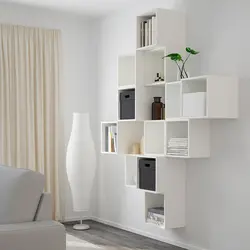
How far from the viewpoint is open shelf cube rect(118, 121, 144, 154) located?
17.3 ft

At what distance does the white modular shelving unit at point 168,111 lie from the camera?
4.24m

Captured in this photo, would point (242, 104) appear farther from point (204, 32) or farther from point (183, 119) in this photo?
point (204, 32)

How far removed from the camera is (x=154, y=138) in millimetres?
5047

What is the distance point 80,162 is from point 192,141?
1.88 meters

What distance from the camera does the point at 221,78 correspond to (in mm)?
4203

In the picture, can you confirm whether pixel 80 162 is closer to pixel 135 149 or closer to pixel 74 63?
pixel 135 149

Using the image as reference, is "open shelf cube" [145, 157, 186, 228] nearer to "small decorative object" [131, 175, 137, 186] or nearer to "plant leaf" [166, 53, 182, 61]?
"small decorative object" [131, 175, 137, 186]

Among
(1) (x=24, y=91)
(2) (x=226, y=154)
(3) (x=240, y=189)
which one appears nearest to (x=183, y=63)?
(2) (x=226, y=154)

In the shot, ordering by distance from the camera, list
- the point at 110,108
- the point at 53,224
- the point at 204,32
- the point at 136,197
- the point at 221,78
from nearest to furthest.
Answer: the point at 53,224, the point at 221,78, the point at 204,32, the point at 136,197, the point at 110,108

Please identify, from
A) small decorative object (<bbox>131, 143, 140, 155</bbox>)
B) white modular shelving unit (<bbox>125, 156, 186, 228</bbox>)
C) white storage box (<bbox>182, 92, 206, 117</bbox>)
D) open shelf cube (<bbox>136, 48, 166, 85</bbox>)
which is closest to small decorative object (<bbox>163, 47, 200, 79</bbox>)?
open shelf cube (<bbox>136, 48, 166, 85</bbox>)

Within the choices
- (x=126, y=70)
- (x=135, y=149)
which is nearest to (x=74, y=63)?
(x=126, y=70)

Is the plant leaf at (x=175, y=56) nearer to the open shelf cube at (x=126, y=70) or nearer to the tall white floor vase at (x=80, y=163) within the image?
the open shelf cube at (x=126, y=70)

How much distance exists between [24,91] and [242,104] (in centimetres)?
278

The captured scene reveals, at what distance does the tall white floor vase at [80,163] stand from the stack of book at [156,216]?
1185 millimetres
